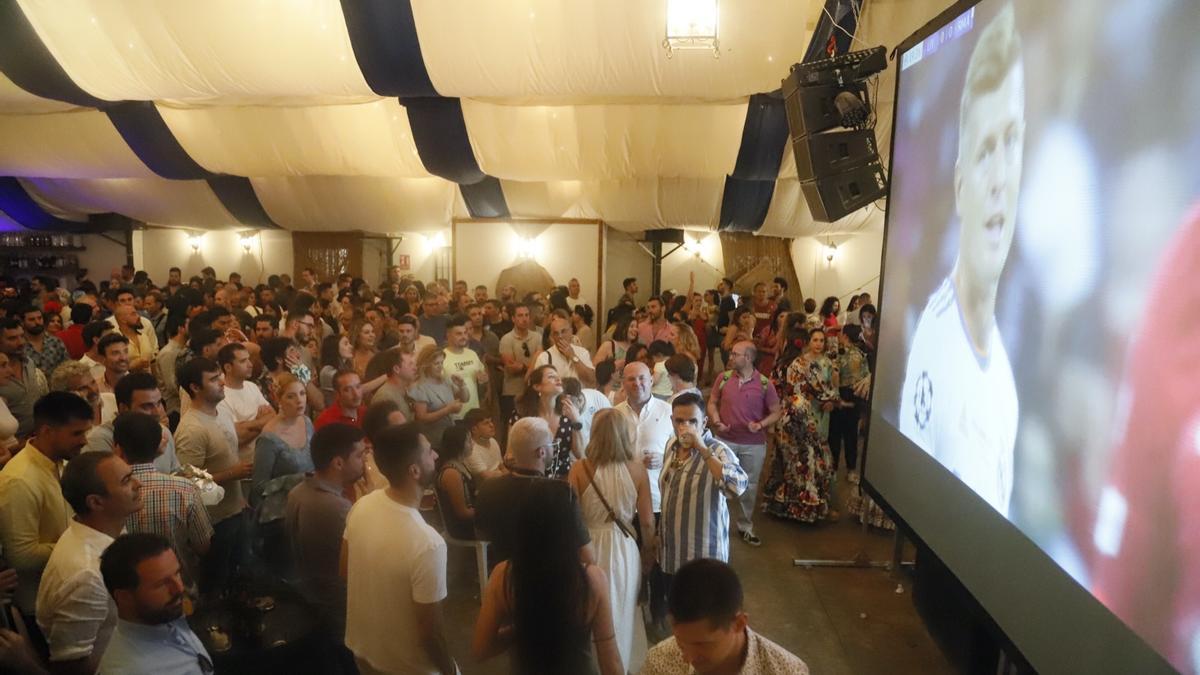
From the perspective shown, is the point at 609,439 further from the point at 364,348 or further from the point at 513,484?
the point at 364,348

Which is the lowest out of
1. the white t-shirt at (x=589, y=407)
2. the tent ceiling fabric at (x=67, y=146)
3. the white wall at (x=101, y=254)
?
the white t-shirt at (x=589, y=407)

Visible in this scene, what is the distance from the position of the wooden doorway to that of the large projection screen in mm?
11569

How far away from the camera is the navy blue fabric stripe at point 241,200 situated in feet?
33.1

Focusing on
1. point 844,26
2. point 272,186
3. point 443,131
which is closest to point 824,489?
point 844,26

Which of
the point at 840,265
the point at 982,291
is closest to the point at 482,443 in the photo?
the point at 982,291

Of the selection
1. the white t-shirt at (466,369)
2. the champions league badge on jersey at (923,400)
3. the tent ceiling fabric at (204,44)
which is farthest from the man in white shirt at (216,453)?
the champions league badge on jersey at (923,400)

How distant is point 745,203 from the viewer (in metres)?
9.39

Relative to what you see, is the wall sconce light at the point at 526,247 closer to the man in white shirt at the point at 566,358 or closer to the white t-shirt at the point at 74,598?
the man in white shirt at the point at 566,358

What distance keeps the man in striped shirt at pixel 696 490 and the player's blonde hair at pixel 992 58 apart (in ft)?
4.94

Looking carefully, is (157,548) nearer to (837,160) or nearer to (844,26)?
(837,160)

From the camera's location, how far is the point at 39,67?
5070 millimetres

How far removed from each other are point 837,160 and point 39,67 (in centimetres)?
522

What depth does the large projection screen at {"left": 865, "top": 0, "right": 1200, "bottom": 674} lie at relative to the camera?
135cm

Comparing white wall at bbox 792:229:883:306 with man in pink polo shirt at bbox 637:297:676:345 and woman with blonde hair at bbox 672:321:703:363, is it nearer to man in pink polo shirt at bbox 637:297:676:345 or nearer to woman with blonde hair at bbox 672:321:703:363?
man in pink polo shirt at bbox 637:297:676:345
